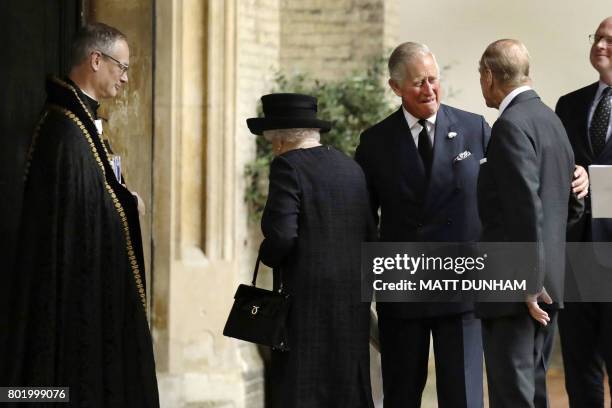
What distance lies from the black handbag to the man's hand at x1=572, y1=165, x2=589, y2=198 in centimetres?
134

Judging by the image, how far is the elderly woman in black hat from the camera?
5.23m

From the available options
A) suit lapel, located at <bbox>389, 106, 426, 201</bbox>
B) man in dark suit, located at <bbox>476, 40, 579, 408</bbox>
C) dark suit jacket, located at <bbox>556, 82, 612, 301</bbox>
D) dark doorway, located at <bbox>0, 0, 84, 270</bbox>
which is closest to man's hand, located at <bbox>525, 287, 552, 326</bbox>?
man in dark suit, located at <bbox>476, 40, 579, 408</bbox>

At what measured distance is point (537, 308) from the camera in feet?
16.5

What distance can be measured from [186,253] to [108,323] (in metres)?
2.66

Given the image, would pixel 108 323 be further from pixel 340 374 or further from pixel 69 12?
pixel 69 12

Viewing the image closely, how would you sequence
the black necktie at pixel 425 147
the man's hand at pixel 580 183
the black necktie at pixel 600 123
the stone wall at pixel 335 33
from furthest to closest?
the stone wall at pixel 335 33, the black necktie at pixel 600 123, the black necktie at pixel 425 147, the man's hand at pixel 580 183

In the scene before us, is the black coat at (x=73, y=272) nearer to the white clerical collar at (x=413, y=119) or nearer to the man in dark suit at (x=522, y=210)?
the white clerical collar at (x=413, y=119)

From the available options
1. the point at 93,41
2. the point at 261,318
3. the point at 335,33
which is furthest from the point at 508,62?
the point at 335,33

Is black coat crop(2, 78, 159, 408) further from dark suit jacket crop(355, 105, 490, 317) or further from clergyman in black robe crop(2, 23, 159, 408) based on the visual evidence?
dark suit jacket crop(355, 105, 490, 317)

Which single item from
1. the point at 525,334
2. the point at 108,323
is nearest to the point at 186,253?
the point at 108,323

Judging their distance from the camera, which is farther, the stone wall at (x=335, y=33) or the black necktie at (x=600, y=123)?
the stone wall at (x=335, y=33)

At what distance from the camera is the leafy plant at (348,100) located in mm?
8781

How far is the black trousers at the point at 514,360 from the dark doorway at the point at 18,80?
2.75 metres

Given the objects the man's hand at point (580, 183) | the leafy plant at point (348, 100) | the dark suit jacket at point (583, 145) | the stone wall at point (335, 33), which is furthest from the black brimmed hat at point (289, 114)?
the stone wall at point (335, 33)
